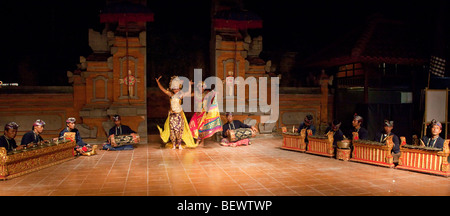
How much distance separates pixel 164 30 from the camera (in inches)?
498

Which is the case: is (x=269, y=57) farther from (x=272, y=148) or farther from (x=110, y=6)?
(x=110, y=6)

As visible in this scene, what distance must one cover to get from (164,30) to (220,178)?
896 cm

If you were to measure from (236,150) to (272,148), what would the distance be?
1.13 meters

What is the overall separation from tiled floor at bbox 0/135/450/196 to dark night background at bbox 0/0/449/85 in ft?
20.2

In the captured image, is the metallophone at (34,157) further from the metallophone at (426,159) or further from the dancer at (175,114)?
the metallophone at (426,159)

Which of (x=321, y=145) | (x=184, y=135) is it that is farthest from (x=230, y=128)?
(x=321, y=145)

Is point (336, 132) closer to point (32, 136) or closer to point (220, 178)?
point (220, 178)

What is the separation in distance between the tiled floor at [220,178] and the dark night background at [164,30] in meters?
6.15

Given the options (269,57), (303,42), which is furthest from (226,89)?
(303,42)

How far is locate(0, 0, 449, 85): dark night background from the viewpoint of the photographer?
1115 centimetres

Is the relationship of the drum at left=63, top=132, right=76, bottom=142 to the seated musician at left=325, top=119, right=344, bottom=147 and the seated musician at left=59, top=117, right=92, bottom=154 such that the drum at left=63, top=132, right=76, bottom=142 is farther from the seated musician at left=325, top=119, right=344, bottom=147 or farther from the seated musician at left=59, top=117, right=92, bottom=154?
the seated musician at left=325, top=119, right=344, bottom=147

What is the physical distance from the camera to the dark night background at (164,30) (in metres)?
11.1

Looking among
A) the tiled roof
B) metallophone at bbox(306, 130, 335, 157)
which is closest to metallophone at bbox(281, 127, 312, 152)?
metallophone at bbox(306, 130, 335, 157)

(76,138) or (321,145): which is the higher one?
(76,138)
